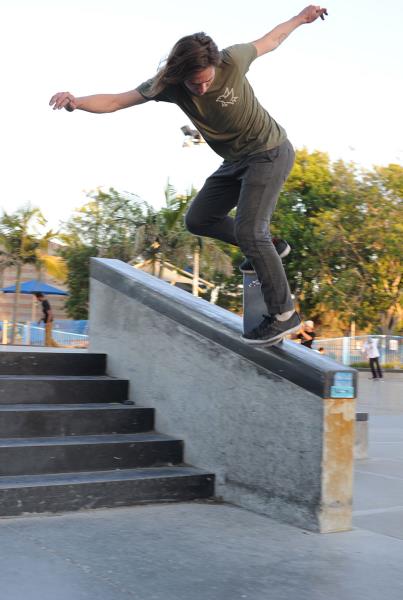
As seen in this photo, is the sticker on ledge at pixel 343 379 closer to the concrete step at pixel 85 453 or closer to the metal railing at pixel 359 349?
the concrete step at pixel 85 453

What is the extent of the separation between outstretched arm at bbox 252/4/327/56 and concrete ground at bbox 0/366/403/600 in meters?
2.64

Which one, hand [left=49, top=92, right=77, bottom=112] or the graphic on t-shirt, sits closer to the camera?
hand [left=49, top=92, right=77, bottom=112]

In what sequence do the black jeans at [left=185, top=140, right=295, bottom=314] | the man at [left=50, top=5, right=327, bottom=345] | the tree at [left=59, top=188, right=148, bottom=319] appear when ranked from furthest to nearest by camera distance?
the tree at [left=59, top=188, right=148, bottom=319] → the black jeans at [left=185, top=140, right=295, bottom=314] → the man at [left=50, top=5, right=327, bottom=345]

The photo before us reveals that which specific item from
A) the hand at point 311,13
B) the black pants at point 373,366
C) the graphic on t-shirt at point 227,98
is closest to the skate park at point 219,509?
the graphic on t-shirt at point 227,98

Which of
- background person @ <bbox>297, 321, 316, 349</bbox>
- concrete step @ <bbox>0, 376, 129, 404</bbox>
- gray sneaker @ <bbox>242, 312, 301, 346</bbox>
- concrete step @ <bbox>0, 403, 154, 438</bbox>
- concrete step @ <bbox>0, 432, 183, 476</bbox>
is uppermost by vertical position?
background person @ <bbox>297, 321, 316, 349</bbox>

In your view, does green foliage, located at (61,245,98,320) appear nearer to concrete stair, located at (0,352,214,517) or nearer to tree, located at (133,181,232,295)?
tree, located at (133,181,232,295)

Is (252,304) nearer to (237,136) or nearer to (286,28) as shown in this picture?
(237,136)

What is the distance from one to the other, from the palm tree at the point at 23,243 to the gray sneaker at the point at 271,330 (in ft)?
78.0

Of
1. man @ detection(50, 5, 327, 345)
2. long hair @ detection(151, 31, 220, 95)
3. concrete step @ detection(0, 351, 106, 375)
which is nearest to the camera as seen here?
long hair @ detection(151, 31, 220, 95)

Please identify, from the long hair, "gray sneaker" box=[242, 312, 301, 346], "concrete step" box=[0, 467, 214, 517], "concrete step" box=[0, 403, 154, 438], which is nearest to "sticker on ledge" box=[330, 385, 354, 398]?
"gray sneaker" box=[242, 312, 301, 346]

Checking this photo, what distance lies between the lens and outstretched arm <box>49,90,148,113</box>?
4020mm

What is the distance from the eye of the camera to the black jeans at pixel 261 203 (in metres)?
4.53

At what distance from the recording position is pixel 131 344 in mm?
5906

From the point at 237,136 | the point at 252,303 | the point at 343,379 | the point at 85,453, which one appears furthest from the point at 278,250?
the point at 85,453
